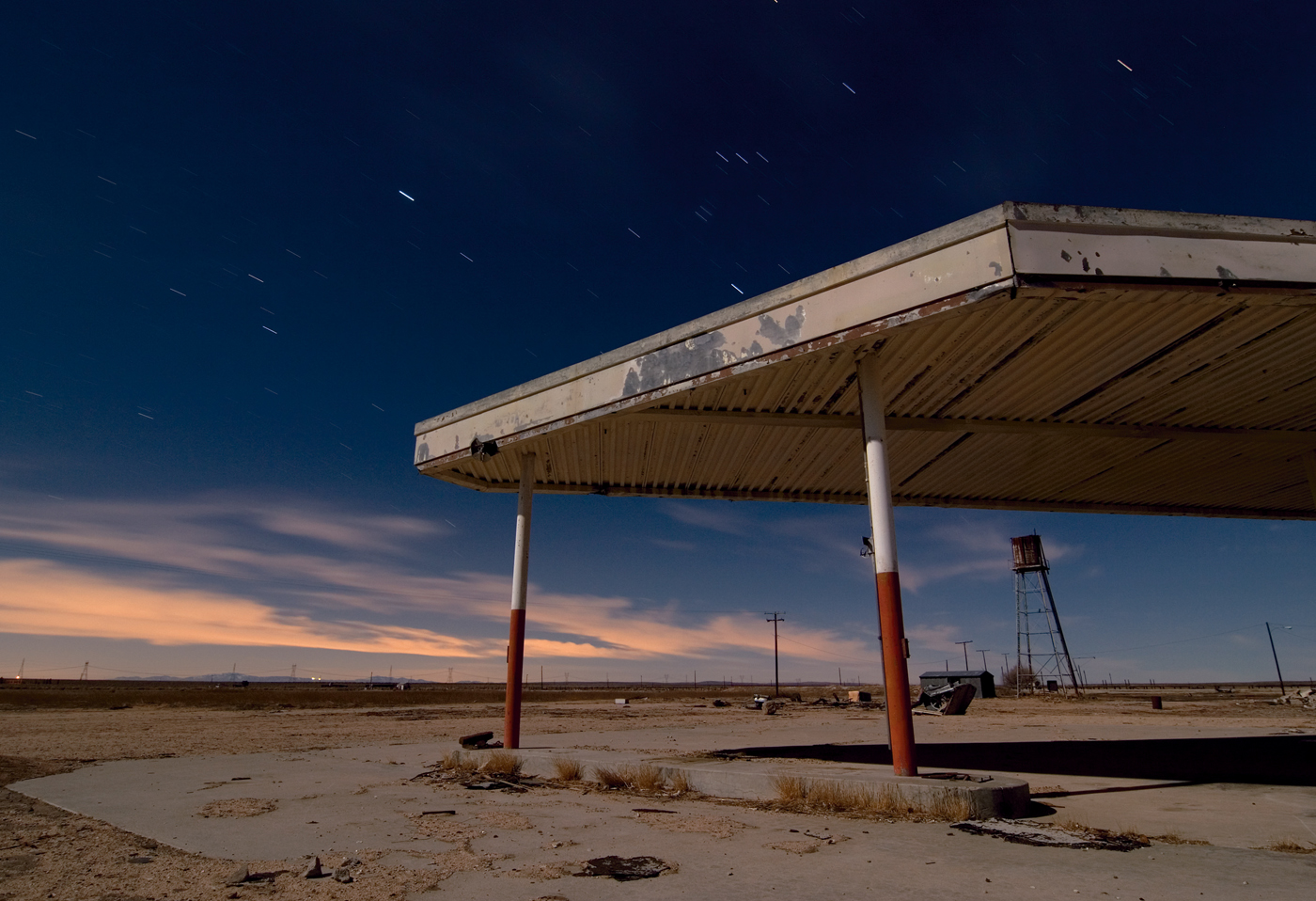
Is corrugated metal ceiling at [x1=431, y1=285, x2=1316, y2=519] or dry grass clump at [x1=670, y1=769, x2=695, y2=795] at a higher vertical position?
corrugated metal ceiling at [x1=431, y1=285, x2=1316, y2=519]

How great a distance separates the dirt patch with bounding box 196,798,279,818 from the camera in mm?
7215

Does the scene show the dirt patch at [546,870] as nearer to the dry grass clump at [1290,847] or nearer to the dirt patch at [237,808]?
the dirt patch at [237,808]

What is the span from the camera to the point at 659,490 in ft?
45.0

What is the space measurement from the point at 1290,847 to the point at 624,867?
5212 millimetres

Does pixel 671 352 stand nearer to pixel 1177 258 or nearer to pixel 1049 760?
pixel 1177 258

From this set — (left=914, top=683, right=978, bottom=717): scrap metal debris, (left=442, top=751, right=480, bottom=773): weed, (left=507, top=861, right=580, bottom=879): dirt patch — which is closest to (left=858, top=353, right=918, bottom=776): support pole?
(left=507, top=861, right=580, bottom=879): dirt patch

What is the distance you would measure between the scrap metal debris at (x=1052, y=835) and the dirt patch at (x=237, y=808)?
6.91 metres

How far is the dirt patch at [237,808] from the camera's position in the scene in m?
7.21

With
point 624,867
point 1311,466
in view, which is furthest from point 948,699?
point 624,867

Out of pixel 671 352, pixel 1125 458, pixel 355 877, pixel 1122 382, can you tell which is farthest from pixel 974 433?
pixel 355 877

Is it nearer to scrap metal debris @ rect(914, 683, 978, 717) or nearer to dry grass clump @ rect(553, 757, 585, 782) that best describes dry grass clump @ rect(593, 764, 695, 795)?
dry grass clump @ rect(553, 757, 585, 782)

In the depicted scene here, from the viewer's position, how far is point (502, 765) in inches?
402

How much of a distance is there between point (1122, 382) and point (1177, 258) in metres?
2.98

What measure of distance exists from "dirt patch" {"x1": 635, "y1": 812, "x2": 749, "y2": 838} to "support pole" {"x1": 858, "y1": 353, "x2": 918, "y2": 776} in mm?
1973
